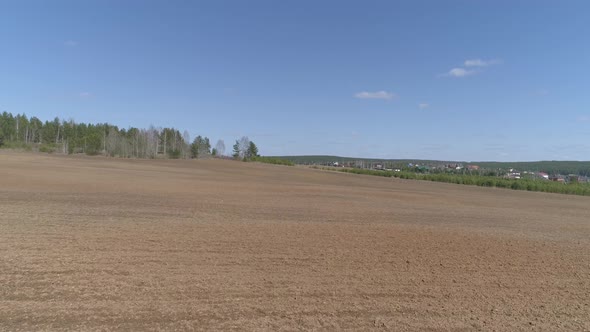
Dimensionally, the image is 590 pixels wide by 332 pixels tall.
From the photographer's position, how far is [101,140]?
144 metres

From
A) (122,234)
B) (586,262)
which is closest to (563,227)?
(586,262)

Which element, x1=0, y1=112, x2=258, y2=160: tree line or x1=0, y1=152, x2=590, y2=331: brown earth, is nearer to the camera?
x1=0, y1=152, x2=590, y2=331: brown earth

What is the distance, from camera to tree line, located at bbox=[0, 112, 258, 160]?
138 meters

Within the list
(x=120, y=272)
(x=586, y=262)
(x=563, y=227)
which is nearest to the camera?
(x=120, y=272)

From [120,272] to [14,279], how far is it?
1.87 meters

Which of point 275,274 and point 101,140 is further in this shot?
point 101,140

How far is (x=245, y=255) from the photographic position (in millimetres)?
11117

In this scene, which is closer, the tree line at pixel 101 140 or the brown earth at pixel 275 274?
the brown earth at pixel 275 274

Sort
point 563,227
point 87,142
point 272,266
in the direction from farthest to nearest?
point 87,142
point 563,227
point 272,266

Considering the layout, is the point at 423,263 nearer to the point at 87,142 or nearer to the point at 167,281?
the point at 167,281

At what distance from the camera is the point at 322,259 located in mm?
11078

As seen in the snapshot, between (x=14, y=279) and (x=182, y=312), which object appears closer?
(x=182, y=312)

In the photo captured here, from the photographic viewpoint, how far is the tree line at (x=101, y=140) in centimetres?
13850

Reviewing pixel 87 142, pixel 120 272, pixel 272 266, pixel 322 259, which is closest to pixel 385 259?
pixel 322 259
